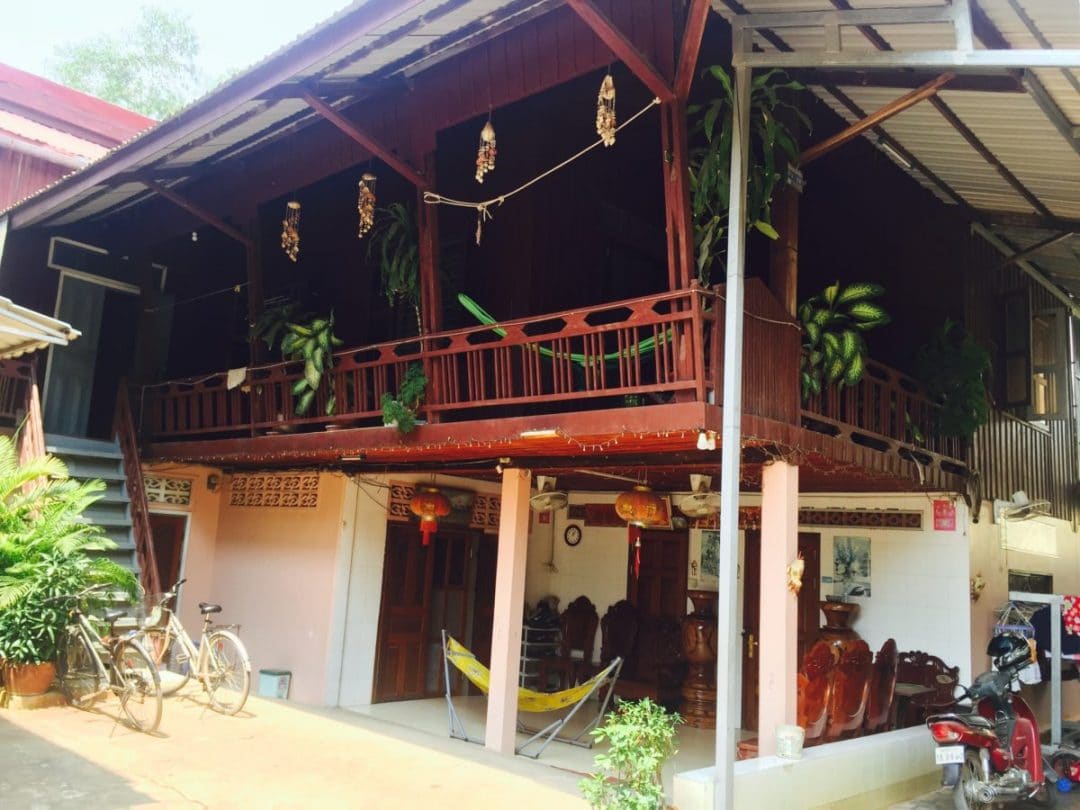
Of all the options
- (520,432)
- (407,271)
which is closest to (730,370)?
(520,432)

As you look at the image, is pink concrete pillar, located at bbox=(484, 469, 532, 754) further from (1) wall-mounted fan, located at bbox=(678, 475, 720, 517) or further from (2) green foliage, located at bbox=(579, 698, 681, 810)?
(2) green foliage, located at bbox=(579, 698, 681, 810)

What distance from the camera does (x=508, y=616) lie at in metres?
7.54

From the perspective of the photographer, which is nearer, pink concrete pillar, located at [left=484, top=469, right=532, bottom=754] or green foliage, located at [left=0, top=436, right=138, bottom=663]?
green foliage, located at [left=0, top=436, right=138, bottom=663]

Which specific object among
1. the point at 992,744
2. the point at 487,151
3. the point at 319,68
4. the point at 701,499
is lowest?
the point at 992,744

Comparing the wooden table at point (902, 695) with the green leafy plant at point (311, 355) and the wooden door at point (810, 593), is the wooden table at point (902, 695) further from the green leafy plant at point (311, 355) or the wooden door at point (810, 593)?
the green leafy plant at point (311, 355)

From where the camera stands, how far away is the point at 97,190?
854cm

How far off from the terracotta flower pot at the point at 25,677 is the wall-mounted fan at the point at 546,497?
4721mm

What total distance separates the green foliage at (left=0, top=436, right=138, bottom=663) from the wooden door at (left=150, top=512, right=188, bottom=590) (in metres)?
2.72

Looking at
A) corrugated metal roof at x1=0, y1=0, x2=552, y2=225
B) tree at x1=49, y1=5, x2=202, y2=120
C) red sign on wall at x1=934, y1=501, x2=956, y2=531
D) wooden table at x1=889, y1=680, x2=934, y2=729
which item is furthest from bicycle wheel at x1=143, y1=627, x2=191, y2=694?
tree at x1=49, y1=5, x2=202, y2=120

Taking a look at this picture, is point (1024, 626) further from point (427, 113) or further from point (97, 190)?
point (97, 190)

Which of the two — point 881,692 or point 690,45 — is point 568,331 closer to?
point 690,45

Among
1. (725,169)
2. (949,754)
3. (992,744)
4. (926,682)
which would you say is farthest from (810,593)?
(725,169)

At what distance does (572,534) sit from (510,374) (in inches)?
190

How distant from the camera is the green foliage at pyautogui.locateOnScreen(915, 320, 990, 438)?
8312mm
